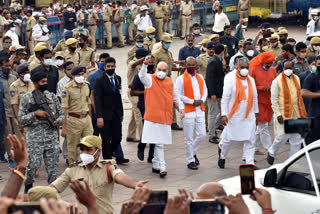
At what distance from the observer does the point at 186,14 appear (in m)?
28.2

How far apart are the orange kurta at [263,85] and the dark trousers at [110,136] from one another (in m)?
2.35

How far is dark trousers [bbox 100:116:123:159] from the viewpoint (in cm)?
1033

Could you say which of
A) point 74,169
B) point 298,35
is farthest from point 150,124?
point 298,35

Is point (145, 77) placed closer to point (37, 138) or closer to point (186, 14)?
point (37, 138)

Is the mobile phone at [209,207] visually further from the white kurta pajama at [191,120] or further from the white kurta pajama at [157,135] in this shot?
the white kurta pajama at [191,120]

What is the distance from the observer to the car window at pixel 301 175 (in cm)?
619

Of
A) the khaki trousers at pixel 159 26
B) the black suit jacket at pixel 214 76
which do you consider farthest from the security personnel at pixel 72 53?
the khaki trousers at pixel 159 26

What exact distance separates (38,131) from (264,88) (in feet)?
13.0

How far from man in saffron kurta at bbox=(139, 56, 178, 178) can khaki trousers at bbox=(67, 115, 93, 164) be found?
881 mm

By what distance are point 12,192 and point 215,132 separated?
800 centimetres

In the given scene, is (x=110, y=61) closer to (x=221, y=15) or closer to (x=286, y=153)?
(x=286, y=153)

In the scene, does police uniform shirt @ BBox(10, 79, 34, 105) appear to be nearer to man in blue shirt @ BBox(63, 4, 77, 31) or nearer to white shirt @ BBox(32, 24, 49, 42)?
white shirt @ BBox(32, 24, 49, 42)

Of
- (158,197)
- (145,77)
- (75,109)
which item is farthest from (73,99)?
(158,197)

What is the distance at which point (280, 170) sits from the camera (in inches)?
256
